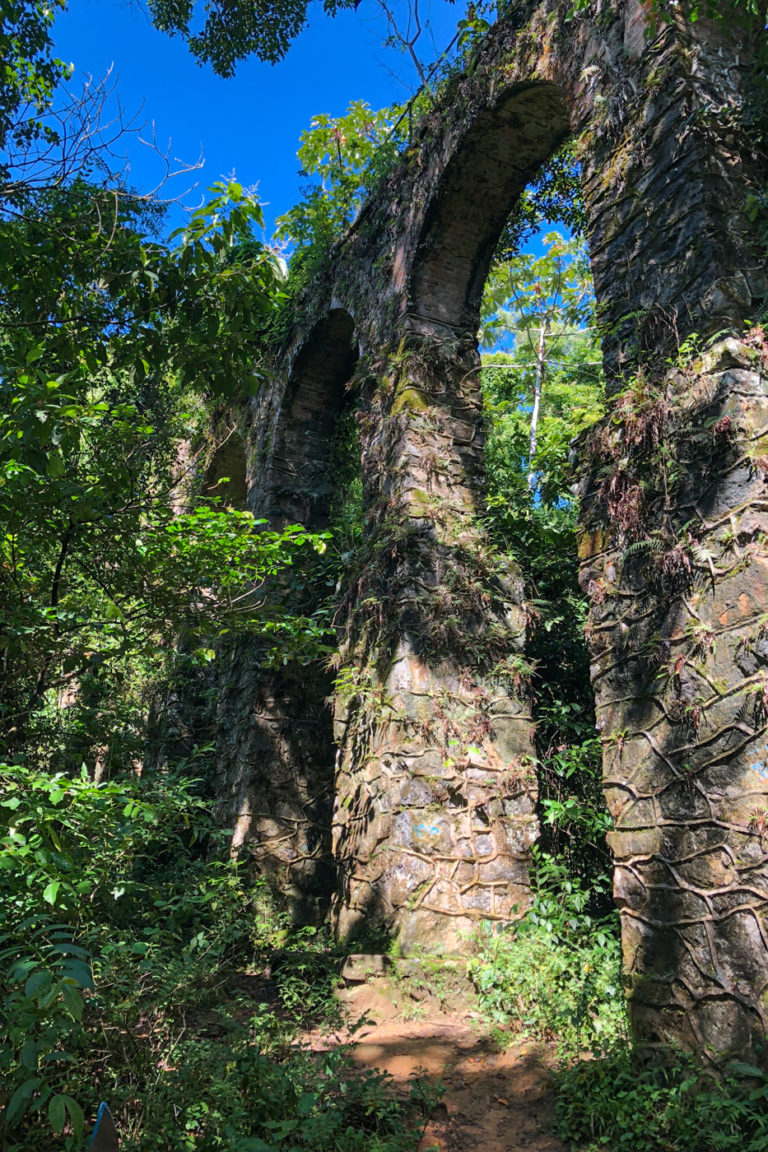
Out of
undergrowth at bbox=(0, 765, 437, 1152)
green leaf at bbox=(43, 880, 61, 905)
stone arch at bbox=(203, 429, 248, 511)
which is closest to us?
undergrowth at bbox=(0, 765, 437, 1152)

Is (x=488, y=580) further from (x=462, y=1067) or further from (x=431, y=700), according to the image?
(x=462, y=1067)

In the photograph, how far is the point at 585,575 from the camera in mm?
3404

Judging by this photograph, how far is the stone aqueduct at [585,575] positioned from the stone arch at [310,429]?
251 mm

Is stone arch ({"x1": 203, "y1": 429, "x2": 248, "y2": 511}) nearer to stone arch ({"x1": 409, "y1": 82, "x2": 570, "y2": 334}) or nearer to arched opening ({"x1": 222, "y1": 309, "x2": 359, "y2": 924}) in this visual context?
arched opening ({"x1": 222, "y1": 309, "x2": 359, "y2": 924})

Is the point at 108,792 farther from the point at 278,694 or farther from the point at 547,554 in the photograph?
the point at 278,694

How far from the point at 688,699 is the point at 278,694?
163 inches

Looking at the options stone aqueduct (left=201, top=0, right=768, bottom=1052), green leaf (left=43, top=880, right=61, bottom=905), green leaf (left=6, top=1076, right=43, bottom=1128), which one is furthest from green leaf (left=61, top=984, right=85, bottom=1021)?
stone aqueduct (left=201, top=0, right=768, bottom=1052)

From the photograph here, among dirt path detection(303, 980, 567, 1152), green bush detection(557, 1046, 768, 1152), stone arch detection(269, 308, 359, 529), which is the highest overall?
stone arch detection(269, 308, 359, 529)

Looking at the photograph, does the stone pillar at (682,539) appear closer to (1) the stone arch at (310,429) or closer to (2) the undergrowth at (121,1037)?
(2) the undergrowth at (121,1037)

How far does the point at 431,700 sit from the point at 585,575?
135cm

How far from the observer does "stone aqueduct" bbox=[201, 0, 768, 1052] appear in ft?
8.71

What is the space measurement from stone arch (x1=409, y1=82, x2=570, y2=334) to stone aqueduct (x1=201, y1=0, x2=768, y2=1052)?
0.02 metres

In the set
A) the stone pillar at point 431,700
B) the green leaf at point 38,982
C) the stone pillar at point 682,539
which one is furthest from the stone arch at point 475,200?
the green leaf at point 38,982

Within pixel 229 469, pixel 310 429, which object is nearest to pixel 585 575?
pixel 310 429
